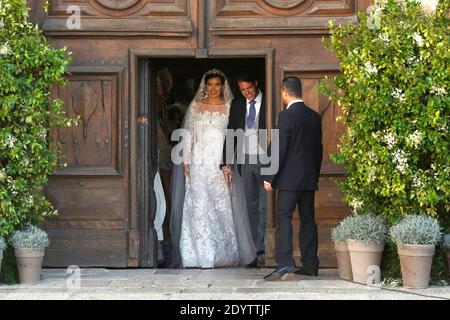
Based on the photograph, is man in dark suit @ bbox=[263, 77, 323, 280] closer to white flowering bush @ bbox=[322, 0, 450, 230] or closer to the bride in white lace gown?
white flowering bush @ bbox=[322, 0, 450, 230]

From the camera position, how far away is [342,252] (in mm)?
10984

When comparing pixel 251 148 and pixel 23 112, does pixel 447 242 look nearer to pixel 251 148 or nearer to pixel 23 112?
pixel 251 148

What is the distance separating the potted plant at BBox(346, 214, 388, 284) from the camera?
10.7 meters

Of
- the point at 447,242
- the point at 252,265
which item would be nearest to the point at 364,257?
the point at 447,242

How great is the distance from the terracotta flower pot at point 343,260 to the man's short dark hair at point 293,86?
1416 millimetres

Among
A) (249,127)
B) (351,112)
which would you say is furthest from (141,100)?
(351,112)

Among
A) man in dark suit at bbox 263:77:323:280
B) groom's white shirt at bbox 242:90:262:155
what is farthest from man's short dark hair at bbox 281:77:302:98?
groom's white shirt at bbox 242:90:262:155

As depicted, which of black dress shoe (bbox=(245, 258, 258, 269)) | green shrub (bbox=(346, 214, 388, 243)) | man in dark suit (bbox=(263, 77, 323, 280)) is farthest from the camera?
black dress shoe (bbox=(245, 258, 258, 269))

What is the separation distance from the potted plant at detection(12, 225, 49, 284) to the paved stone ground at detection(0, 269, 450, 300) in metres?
0.13

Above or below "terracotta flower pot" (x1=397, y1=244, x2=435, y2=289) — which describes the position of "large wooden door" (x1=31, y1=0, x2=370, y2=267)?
above

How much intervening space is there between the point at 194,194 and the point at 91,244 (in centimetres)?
157

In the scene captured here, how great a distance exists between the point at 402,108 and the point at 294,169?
4.09 feet

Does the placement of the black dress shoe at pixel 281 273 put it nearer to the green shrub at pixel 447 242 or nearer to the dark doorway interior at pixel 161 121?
the green shrub at pixel 447 242

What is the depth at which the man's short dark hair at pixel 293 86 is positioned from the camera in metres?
11.2
